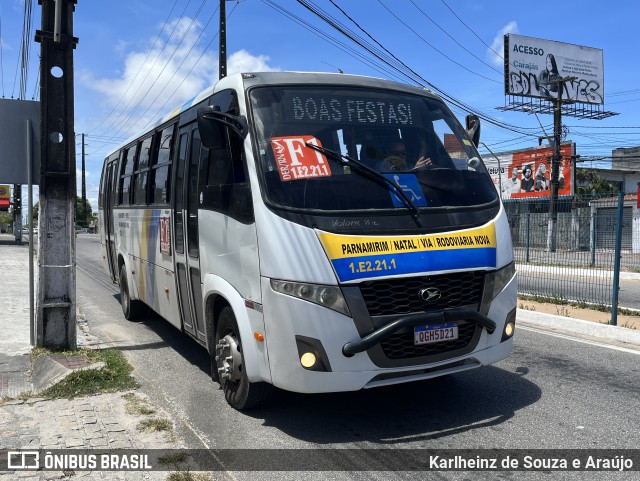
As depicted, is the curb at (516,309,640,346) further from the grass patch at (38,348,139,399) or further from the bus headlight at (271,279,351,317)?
the grass patch at (38,348,139,399)

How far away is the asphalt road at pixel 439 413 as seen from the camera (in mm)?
4277

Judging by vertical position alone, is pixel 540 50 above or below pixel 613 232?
above

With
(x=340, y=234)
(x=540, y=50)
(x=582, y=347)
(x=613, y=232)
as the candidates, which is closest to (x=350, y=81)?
(x=340, y=234)

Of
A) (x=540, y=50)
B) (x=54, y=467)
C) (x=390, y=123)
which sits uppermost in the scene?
(x=540, y=50)

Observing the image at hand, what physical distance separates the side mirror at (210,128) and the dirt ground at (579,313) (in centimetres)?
676

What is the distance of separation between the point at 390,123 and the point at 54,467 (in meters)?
3.69

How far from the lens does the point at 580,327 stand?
27.8 ft

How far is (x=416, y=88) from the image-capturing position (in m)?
5.66

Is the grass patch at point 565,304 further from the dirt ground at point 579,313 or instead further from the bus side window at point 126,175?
the bus side window at point 126,175

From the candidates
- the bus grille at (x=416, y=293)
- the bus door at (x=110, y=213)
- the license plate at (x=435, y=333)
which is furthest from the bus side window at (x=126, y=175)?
the license plate at (x=435, y=333)

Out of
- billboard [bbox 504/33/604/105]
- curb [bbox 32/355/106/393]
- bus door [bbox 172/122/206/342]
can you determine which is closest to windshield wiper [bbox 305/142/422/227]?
bus door [bbox 172/122/206/342]

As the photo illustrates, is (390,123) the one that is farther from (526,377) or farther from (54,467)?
(54,467)

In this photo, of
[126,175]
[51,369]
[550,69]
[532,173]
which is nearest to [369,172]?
[51,369]

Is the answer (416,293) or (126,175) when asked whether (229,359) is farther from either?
(126,175)
